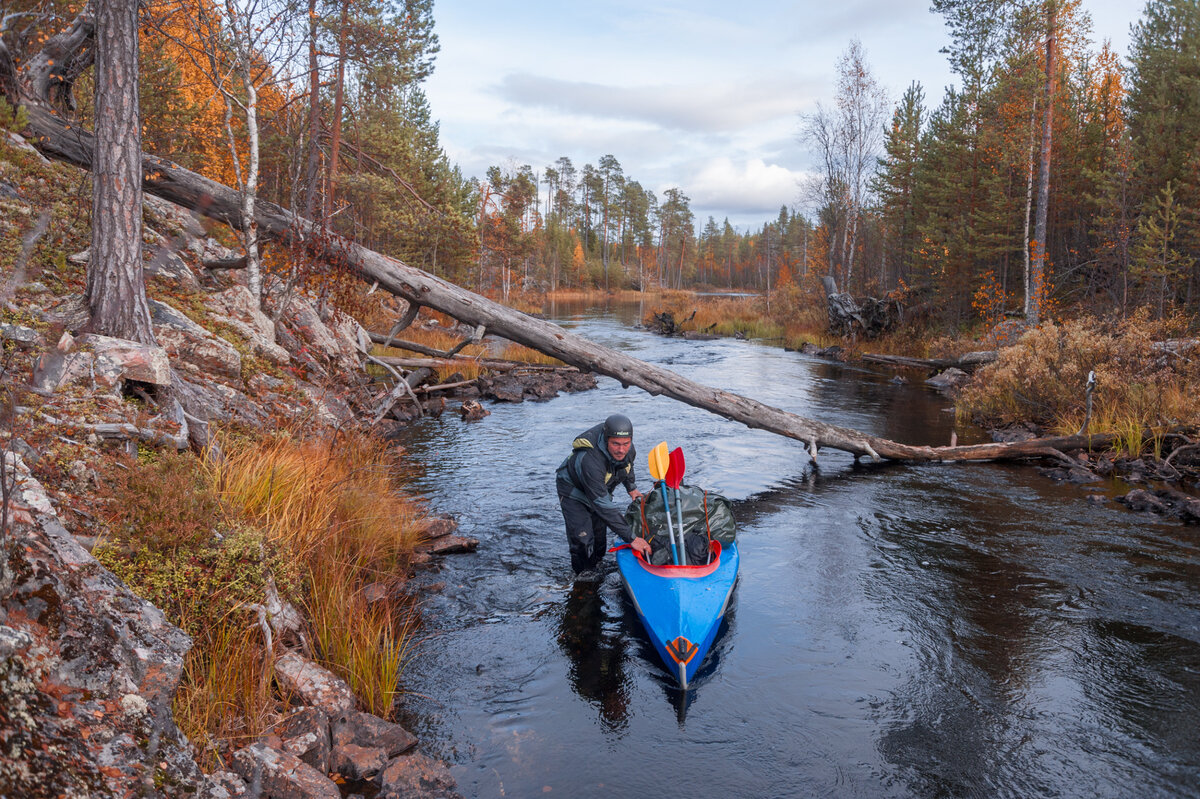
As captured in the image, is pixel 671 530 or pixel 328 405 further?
pixel 328 405

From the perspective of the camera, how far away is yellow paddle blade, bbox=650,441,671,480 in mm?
6922

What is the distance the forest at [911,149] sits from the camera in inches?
466

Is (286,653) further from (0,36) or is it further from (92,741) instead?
(0,36)


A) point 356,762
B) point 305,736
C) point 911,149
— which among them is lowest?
point 356,762

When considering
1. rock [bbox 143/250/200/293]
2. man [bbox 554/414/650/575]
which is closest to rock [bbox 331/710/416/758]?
man [bbox 554/414/650/575]

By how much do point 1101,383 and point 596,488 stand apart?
9.64m

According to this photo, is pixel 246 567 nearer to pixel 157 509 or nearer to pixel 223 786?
pixel 157 509

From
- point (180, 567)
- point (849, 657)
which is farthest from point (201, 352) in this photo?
point (849, 657)

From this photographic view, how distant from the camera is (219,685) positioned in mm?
3855

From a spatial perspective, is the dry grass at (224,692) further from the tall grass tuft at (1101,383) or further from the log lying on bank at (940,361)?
the log lying on bank at (940,361)

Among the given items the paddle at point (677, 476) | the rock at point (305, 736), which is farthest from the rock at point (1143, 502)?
the rock at point (305, 736)

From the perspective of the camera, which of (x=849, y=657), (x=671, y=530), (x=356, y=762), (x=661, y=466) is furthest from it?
(x=661, y=466)

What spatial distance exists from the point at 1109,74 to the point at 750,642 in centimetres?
2774

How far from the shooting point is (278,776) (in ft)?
11.2
